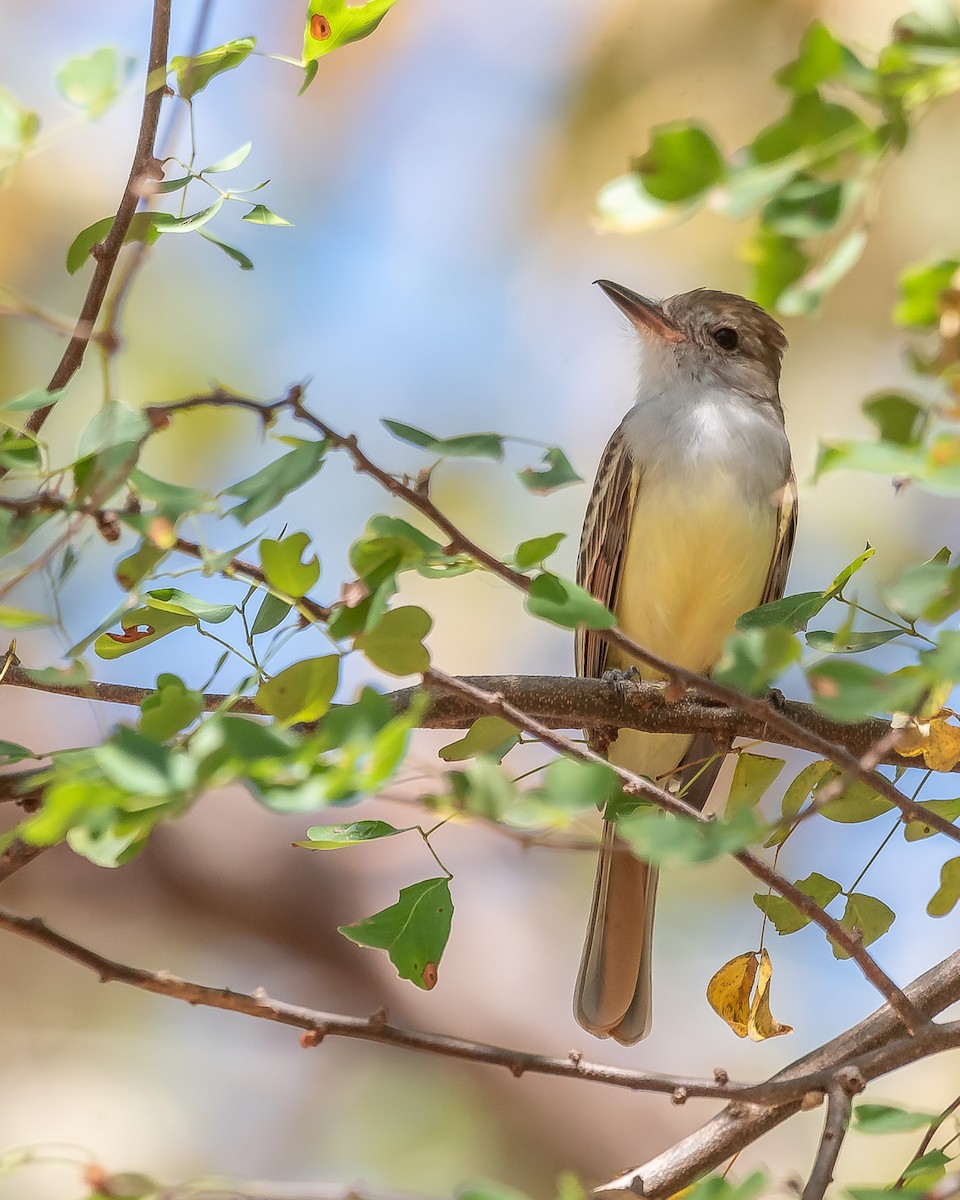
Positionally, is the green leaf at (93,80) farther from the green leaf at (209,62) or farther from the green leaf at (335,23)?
the green leaf at (335,23)

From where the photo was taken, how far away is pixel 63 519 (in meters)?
1.47

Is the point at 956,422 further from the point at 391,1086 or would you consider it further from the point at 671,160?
the point at 391,1086

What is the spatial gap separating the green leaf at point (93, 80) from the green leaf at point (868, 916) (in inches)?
64.3

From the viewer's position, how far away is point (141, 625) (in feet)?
6.71

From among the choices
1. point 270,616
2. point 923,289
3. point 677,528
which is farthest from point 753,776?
point 677,528

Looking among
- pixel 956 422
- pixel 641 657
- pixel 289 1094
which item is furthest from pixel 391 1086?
pixel 956 422

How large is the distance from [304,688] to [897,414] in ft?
2.16

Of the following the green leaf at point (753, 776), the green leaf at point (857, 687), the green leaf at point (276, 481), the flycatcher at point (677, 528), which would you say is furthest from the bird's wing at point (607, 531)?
the green leaf at point (857, 687)

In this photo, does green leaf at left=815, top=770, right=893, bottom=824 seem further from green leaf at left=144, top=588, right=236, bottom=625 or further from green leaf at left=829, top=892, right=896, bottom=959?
green leaf at left=144, top=588, right=236, bottom=625

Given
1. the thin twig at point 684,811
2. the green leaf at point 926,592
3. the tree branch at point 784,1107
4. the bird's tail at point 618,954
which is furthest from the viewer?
the bird's tail at point 618,954

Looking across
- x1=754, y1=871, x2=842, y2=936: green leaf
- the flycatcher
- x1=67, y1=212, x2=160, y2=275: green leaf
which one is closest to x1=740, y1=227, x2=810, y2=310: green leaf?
x1=67, y1=212, x2=160, y2=275: green leaf

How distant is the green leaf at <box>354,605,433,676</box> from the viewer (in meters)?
1.55

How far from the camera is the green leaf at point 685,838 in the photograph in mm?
1202

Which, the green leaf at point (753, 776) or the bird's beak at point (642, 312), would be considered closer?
the green leaf at point (753, 776)
